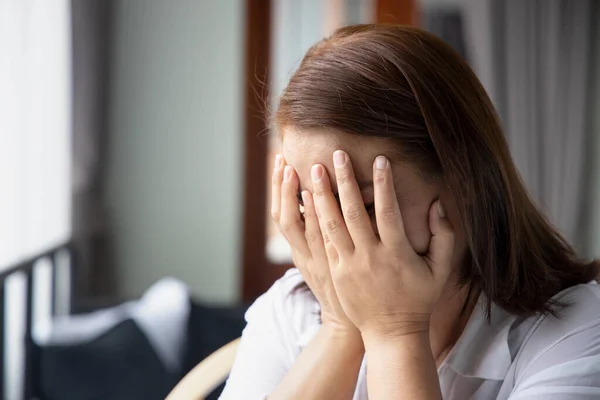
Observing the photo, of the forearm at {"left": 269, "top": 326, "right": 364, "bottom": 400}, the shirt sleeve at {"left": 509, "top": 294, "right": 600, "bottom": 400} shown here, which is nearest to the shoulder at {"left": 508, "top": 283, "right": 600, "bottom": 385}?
the shirt sleeve at {"left": 509, "top": 294, "right": 600, "bottom": 400}

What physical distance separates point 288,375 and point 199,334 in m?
1.26

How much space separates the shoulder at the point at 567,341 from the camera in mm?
800

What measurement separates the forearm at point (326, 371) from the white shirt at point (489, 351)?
0.05 metres

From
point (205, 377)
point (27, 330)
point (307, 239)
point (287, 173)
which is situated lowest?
point (27, 330)

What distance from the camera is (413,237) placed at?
871 mm

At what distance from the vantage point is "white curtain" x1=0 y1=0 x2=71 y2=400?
205 centimetres

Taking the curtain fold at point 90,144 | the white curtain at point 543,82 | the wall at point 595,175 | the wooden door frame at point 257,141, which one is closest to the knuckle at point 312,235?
the wooden door frame at point 257,141

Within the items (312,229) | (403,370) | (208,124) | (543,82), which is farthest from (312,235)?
(543,82)

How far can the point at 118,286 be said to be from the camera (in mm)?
2930

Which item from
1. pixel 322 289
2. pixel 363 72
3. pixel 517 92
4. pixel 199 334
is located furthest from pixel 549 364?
pixel 517 92

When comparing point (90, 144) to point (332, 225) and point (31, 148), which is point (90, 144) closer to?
point (31, 148)

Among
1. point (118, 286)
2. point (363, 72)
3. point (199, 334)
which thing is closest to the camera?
point (363, 72)

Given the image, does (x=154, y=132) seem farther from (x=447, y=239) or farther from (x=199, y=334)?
(x=447, y=239)

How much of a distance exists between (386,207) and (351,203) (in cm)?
5
